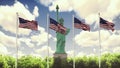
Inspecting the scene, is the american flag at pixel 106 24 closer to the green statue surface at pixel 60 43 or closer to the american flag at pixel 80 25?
the american flag at pixel 80 25

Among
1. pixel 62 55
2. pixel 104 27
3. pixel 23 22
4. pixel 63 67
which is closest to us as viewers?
pixel 23 22

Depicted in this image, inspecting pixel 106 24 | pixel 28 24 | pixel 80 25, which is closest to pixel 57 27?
pixel 28 24

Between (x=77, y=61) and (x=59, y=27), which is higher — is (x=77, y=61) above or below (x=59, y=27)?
below

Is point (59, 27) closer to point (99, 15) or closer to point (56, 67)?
point (99, 15)

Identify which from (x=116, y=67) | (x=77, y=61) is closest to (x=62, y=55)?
(x=77, y=61)

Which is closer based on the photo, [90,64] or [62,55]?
[90,64]

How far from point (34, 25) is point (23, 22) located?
4.83ft

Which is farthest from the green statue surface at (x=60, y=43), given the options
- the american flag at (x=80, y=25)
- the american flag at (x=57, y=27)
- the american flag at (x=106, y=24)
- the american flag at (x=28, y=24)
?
the american flag at (x=28, y=24)

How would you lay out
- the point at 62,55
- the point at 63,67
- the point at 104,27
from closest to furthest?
the point at 104,27 < the point at 63,67 < the point at 62,55

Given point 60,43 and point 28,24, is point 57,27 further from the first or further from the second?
point 60,43

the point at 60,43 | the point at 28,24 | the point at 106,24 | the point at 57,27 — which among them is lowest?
the point at 60,43

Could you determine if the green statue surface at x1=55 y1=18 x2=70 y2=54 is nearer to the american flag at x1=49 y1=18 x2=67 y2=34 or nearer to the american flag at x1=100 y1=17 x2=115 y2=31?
the american flag at x1=100 y1=17 x2=115 y2=31

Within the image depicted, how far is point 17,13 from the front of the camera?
49125 mm

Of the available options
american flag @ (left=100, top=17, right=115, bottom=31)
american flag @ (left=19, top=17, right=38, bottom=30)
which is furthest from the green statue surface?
american flag @ (left=19, top=17, right=38, bottom=30)
